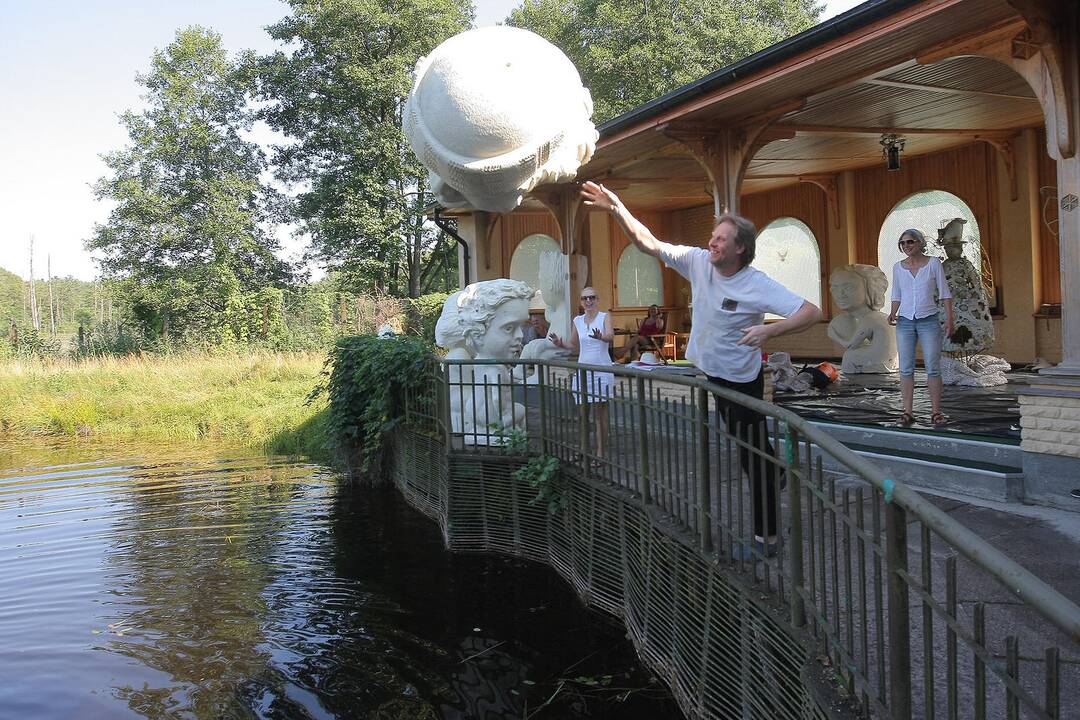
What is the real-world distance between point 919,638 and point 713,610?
100 centimetres

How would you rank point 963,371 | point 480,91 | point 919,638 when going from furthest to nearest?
point 963,371 < point 480,91 < point 919,638

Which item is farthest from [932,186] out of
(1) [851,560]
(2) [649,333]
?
(1) [851,560]

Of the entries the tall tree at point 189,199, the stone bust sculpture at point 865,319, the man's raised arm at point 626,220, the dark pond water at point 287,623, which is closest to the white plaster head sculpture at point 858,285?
the stone bust sculpture at point 865,319

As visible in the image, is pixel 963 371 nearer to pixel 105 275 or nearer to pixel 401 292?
pixel 401 292

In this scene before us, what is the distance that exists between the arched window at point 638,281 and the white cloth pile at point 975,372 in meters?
9.35

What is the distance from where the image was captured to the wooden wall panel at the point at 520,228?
18781mm

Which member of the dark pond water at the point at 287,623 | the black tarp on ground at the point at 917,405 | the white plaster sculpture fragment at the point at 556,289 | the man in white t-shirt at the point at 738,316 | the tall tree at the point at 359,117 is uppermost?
the tall tree at the point at 359,117

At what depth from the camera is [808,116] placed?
9.80m

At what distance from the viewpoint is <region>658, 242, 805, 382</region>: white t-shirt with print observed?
371 cm

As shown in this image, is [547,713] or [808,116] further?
[808,116]

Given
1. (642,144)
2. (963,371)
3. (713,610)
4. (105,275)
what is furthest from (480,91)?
(105,275)

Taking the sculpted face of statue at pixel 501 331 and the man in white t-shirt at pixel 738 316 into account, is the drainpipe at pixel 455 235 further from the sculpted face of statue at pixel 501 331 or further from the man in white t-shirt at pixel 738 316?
the man in white t-shirt at pixel 738 316

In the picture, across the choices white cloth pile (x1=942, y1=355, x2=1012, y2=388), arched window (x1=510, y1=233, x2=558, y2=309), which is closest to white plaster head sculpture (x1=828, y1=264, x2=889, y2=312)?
white cloth pile (x1=942, y1=355, x2=1012, y2=388)

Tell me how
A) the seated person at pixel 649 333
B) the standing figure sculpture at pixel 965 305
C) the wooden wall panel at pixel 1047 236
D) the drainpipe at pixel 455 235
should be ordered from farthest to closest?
the drainpipe at pixel 455 235 < the seated person at pixel 649 333 < the wooden wall panel at pixel 1047 236 < the standing figure sculpture at pixel 965 305
